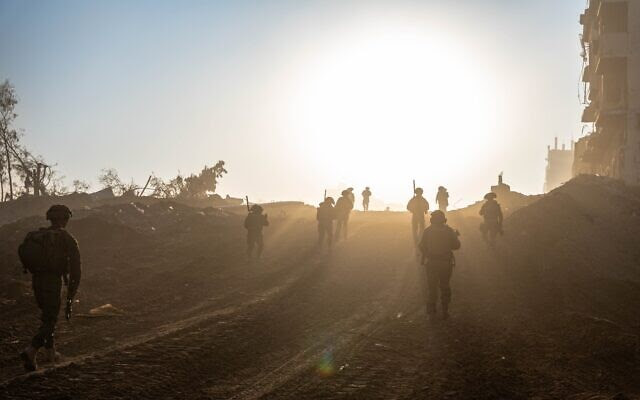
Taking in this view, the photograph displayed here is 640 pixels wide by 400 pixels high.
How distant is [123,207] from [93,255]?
8.23 metres

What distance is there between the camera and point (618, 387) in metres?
7.48

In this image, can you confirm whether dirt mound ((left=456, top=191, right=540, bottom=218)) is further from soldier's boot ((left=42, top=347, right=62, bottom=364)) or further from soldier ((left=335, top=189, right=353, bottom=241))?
soldier's boot ((left=42, top=347, right=62, bottom=364))

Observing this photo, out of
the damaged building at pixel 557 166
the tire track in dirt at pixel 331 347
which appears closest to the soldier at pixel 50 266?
the tire track in dirt at pixel 331 347

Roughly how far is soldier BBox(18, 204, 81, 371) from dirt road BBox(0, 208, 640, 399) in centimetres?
48

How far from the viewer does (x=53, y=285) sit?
792 cm

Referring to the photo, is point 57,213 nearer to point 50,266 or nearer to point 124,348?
point 50,266

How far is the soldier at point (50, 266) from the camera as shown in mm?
7777

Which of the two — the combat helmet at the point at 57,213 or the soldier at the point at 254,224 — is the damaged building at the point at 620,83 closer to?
the soldier at the point at 254,224

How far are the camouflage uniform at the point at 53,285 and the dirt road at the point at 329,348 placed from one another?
0.45 metres

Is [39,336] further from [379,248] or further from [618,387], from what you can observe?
[379,248]

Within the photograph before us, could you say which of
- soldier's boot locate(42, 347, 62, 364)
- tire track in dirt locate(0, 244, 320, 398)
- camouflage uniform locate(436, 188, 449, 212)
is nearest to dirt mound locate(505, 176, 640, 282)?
camouflage uniform locate(436, 188, 449, 212)

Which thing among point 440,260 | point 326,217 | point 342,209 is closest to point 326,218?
point 326,217

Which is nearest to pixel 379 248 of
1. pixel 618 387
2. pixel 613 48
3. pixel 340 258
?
pixel 340 258

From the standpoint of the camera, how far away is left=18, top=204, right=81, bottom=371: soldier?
25.5ft
